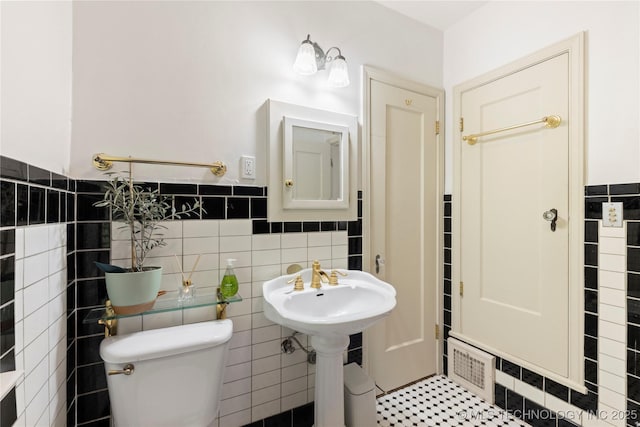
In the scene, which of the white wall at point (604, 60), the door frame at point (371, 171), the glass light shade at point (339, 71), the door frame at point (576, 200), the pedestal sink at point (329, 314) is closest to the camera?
the pedestal sink at point (329, 314)

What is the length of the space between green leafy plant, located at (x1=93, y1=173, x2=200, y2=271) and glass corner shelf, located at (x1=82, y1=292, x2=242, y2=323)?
169 mm

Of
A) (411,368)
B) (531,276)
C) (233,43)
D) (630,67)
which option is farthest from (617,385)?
(233,43)

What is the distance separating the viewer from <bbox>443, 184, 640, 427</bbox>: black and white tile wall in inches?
46.1

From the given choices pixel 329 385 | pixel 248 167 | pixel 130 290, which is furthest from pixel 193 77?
pixel 329 385

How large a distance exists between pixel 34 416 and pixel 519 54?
2482 millimetres

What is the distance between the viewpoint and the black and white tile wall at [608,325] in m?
1.17

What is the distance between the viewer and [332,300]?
1417 mm

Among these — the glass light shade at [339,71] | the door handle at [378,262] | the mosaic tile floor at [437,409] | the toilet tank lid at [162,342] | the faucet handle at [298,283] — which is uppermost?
the glass light shade at [339,71]

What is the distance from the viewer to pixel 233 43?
1.35 meters

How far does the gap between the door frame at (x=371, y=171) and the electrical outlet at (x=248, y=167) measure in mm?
627

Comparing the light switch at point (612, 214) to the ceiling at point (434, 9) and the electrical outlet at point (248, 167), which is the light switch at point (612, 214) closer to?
the ceiling at point (434, 9)

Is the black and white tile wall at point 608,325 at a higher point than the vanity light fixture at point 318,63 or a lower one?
lower

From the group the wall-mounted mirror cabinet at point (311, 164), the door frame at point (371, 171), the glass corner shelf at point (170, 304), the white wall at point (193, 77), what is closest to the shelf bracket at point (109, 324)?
the glass corner shelf at point (170, 304)

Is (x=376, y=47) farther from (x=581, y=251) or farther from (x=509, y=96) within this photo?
(x=581, y=251)
